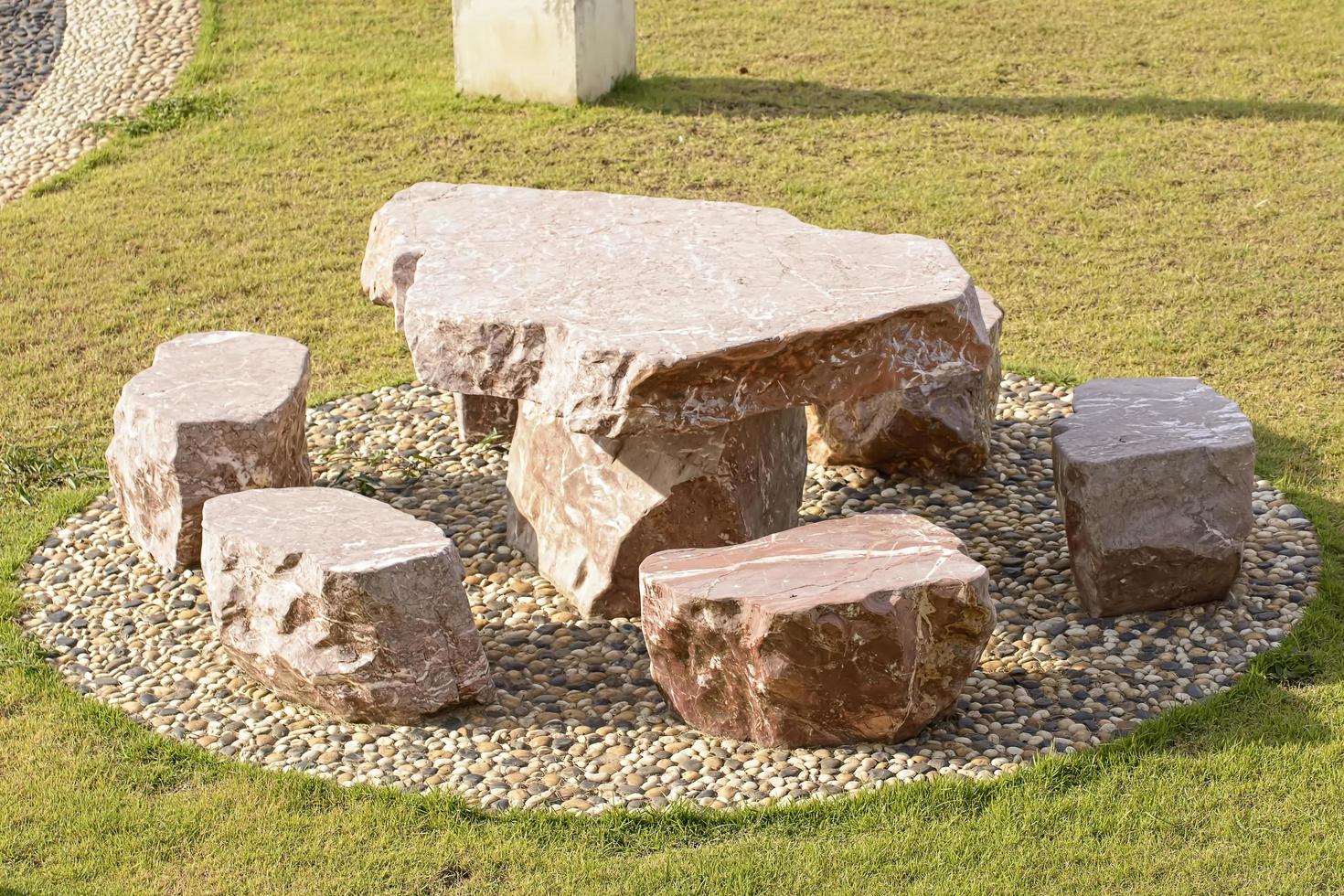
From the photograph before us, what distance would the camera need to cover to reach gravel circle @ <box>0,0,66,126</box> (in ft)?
45.2

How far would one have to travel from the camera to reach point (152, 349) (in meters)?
9.46

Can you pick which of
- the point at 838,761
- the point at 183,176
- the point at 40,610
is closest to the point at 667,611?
the point at 838,761

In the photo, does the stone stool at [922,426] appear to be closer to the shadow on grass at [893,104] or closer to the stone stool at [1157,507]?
the stone stool at [1157,507]

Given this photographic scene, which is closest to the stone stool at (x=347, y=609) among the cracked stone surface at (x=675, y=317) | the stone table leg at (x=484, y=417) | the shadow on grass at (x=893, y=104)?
the cracked stone surface at (x=675, y=317)

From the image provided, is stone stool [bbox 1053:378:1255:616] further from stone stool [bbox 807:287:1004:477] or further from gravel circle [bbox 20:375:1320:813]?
stone stool [bbox 807:287:1004:477]

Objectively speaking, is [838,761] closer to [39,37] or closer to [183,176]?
[183,176]

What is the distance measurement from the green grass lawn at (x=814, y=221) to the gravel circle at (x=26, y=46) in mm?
1466

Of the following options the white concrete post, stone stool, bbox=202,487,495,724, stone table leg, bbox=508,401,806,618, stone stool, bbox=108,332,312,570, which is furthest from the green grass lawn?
stone table leg, bbox=508,401,806,618

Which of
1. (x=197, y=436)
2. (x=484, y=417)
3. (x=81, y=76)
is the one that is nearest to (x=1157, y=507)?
(x=484, y=417)

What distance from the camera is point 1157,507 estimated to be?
6246 mm

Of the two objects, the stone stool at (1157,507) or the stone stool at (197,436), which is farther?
the stone stool at (197,436)

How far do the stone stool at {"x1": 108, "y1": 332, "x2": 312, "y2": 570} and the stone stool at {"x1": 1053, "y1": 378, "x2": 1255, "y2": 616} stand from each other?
11.2ft

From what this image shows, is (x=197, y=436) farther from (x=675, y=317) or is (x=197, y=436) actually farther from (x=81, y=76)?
(x=81, y=76)

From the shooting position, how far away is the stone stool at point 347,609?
548 centimetres
